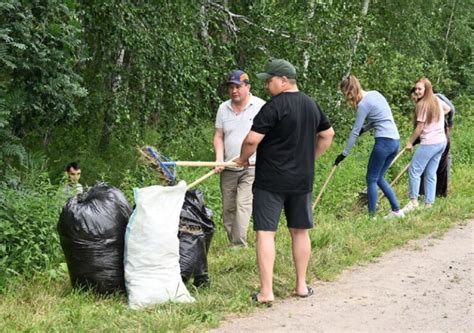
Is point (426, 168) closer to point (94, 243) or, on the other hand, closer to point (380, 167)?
point (380, 167)

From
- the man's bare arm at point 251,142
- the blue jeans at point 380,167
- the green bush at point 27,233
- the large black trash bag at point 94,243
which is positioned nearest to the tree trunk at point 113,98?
the green bush at point 27,233

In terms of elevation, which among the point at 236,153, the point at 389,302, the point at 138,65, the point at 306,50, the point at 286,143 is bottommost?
the point at 389,302

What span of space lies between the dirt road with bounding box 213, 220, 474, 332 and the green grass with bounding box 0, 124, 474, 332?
0.63 ft

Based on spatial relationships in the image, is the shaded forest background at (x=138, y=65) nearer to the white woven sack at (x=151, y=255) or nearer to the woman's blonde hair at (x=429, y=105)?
the white woven sack at (x=151, y=255)

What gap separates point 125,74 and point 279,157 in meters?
5.08

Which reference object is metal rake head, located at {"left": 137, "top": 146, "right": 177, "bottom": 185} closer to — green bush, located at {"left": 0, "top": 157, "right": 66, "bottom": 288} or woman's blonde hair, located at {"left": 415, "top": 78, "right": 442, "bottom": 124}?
green bush, located at {"left": 0, "top": 157, "right": 66, "bottom": 288}

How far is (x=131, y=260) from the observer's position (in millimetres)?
5004

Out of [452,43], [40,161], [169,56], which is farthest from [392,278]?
[452,43]

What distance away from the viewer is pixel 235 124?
6750mm

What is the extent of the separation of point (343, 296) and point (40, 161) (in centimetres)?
377

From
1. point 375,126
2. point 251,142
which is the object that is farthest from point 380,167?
point 251,142

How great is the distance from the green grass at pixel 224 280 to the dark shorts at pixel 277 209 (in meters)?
0.53

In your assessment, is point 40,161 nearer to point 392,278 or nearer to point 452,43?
point 392,278

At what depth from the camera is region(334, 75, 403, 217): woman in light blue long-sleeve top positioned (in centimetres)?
802
